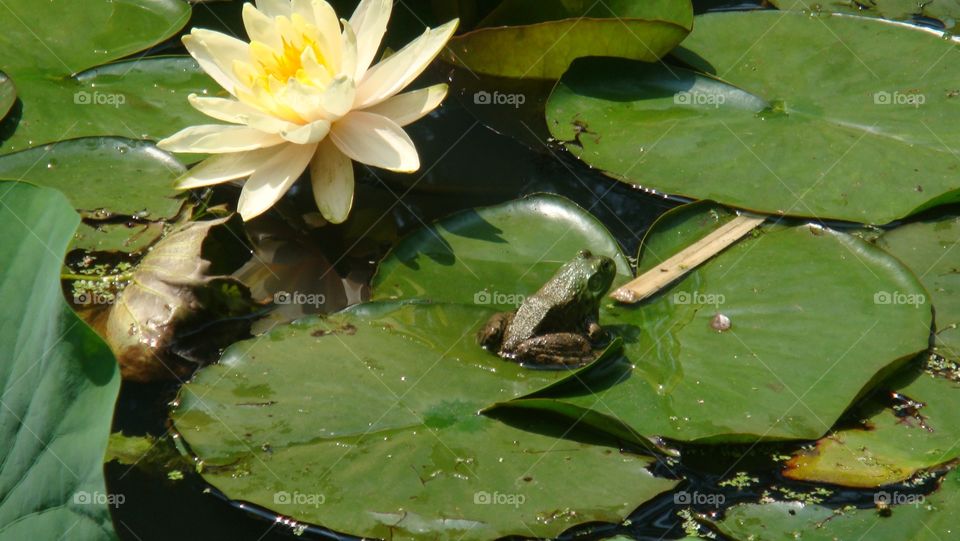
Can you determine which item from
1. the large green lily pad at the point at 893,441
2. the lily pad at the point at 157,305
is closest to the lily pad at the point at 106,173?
the lily pad at the point at 157,305

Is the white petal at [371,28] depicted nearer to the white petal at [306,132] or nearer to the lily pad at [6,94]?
the white petal at [306,132]

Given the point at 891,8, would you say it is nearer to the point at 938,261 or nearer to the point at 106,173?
the point at 938,261

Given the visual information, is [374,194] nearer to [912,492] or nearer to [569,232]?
[569,232]

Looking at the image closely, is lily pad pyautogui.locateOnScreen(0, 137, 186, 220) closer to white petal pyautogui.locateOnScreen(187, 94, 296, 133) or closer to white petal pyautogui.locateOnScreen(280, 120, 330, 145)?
white petal pyautogui.locateOnScreen(187, 94, 296, 133)

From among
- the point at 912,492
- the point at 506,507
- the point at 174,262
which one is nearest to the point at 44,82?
the point at 174,262

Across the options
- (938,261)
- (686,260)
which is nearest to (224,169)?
(686,260)

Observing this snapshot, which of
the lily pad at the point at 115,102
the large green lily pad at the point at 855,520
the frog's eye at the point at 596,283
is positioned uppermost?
the lily pad at the point at 115,102

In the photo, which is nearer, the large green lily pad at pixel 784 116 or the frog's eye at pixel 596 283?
the frog's eye at pixel 596 283
